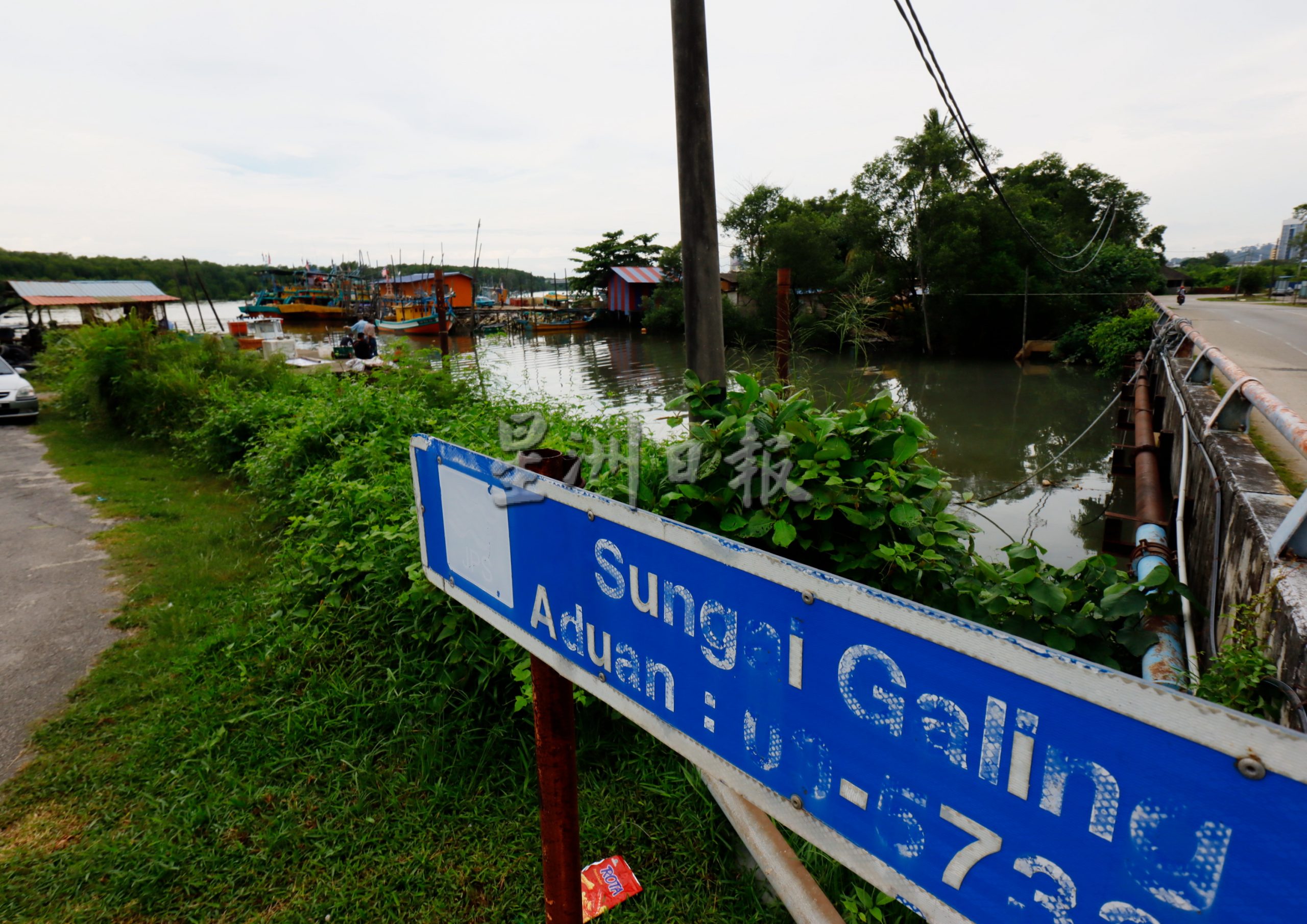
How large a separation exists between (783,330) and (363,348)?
11.9 m

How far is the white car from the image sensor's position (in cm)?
1063

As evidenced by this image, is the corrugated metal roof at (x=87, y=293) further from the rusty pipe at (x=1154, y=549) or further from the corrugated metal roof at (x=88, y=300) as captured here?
the rusty pipe at (x=1154, y=549)

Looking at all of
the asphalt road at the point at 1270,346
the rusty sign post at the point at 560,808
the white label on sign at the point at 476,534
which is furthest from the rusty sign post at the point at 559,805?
the asphalt road at the point at 1270,346

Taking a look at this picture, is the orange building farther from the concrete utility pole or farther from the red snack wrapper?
the red snack wrapper

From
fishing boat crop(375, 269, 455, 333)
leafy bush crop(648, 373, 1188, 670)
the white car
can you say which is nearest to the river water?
leafy bush crop(648, 373, 1188, 670)

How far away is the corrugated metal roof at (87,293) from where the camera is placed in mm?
19891

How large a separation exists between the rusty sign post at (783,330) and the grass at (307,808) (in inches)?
105

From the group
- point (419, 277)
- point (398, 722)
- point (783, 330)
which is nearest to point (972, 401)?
point (783, 330)

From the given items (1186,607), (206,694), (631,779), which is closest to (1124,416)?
(1186,607)

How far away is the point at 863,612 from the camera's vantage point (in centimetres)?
75

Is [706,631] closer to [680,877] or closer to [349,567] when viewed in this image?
[680,877]

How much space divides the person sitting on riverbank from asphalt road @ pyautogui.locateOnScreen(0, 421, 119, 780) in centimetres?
782

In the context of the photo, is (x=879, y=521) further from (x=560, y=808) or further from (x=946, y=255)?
(x=946, y=255)

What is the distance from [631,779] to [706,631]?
218 cm
